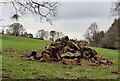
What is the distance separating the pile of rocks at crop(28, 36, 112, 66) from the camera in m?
27.9

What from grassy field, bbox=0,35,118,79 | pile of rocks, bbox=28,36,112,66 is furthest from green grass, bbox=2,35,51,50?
grassy field, bbox=0,35,118,79

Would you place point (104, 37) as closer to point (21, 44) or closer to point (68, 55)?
point (21, 44)

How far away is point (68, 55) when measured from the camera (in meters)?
28.5

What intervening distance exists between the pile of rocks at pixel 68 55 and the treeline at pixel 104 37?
47134 millimetres

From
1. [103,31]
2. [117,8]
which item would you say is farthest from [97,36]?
[117,8]

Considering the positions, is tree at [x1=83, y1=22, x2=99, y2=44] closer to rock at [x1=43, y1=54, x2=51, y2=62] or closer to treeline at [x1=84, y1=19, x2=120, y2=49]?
treeline at [x1=84, y1=19, x2=120, y2=49]

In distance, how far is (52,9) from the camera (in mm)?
17328

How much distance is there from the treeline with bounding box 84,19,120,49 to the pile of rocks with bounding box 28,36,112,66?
47134 mm

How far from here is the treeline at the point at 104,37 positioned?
8730cm

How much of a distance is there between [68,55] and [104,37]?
246 ft

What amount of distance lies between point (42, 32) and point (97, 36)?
2583 centimetres

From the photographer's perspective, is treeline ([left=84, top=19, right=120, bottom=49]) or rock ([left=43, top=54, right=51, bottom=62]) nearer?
rock ([left=43, top=54, right=51, bottom=62])

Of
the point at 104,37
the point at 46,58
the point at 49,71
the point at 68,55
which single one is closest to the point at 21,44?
the point at 46,58

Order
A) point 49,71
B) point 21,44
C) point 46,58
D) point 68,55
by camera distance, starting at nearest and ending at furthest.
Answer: point 49,71, point 46,58, point 68,55, point 21,44
